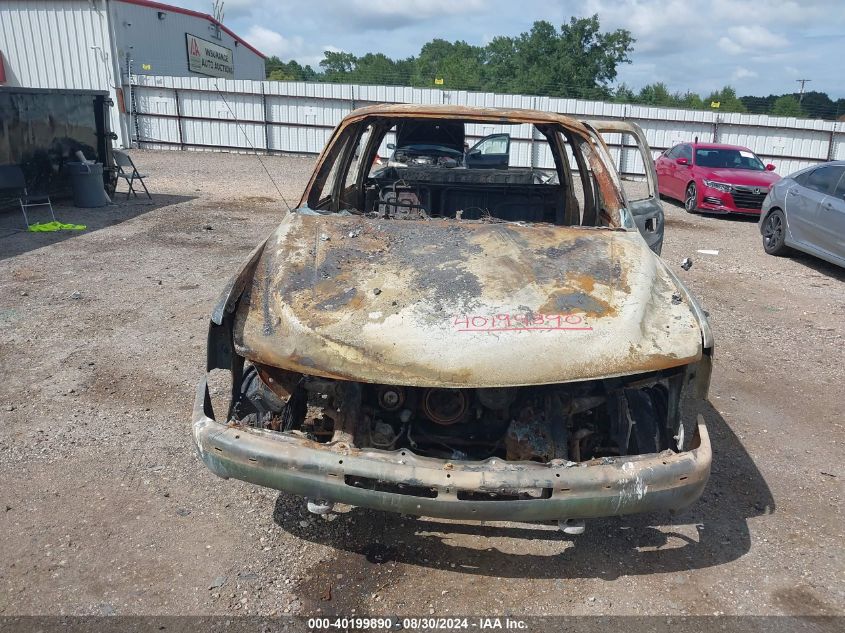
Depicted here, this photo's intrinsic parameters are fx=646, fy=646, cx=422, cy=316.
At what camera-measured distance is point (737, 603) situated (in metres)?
2.70

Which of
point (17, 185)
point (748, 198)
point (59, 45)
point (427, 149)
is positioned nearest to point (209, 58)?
point (59, 45)

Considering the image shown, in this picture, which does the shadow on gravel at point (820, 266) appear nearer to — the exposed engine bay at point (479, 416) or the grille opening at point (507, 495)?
the exposed engine bay at point (479, 416)

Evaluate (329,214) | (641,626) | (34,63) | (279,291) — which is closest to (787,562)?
(641,626)

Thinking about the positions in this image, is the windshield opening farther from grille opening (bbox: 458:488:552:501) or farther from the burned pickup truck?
grille opening (bbox: 458:488:552:501)

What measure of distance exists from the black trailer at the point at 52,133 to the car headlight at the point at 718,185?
11.8 m

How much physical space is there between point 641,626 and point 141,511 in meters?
2.35

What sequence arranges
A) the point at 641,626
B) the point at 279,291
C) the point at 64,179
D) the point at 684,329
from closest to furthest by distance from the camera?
1. the point at 641,626
2. the point at 684,329
3. the point at 279,291
4. the point at 64,179

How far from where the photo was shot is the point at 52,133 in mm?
11383

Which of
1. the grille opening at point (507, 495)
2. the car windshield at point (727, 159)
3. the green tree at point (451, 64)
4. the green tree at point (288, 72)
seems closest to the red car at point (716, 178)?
the car windshield at point (727, 159)

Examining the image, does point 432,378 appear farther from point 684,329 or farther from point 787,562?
point 787,562

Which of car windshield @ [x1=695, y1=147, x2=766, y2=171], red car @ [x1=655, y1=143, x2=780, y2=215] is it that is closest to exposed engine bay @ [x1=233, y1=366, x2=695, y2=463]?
red car @ [x1=655, y1=143, x2=780, y2=215]

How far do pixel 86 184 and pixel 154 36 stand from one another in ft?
49.6

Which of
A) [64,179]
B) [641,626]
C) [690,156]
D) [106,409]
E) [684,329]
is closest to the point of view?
[641,626]

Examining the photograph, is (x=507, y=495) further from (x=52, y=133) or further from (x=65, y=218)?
(x=52, y=133)
